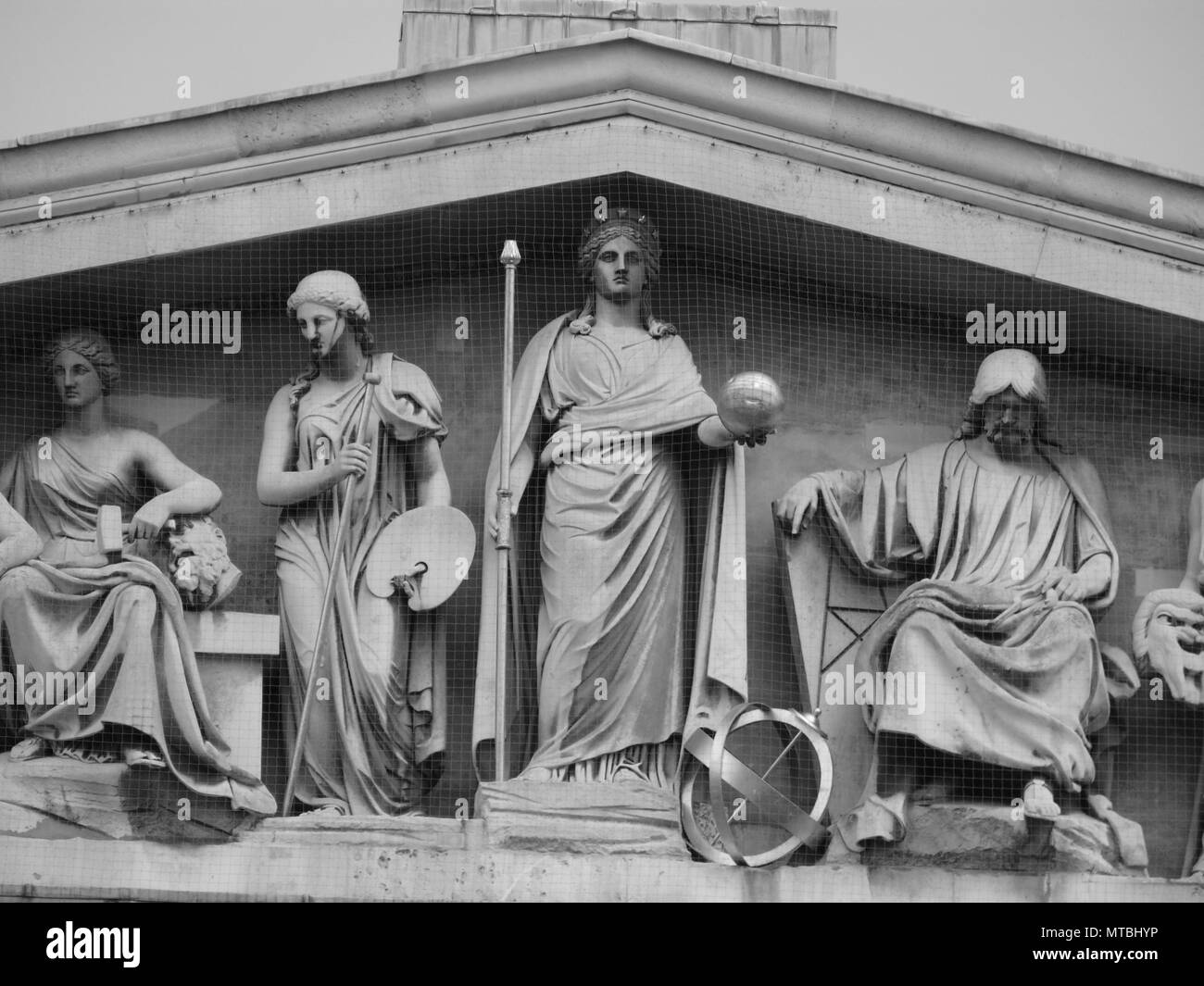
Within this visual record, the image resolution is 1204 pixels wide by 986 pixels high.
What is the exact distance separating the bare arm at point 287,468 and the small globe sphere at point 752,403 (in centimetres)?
167

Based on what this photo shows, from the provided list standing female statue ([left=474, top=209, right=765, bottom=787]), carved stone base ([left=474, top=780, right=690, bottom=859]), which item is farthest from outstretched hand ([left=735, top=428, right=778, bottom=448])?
carved stone base ([left=474, top=780, right=690, bottom=859])

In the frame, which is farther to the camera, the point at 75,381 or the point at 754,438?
the point at 75,381

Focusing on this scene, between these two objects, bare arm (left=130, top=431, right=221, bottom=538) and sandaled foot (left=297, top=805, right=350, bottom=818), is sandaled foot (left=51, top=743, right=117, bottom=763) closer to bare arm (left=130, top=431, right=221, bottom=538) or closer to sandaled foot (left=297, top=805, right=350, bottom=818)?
sandaled foot (left=297, top=805, right=350, bottom=818)

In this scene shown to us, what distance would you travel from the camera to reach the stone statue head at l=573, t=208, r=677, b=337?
48.2ft

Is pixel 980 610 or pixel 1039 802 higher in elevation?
pixel 980 610

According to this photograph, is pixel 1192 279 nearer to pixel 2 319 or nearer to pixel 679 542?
pixel 679 542

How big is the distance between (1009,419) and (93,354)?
4108 mm

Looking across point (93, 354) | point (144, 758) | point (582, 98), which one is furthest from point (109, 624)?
point (582, 98)

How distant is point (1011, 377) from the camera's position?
14.6m

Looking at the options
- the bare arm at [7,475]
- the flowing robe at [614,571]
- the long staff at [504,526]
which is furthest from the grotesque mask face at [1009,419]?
the bare arm at [7,475]

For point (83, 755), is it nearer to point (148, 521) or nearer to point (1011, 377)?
point (148, 521)

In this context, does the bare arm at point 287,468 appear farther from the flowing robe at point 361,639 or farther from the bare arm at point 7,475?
the bare arm at point 7,475

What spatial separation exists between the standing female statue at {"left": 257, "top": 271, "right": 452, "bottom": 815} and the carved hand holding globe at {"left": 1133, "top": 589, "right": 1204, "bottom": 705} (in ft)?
10.1

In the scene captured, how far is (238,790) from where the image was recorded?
45.8ft
